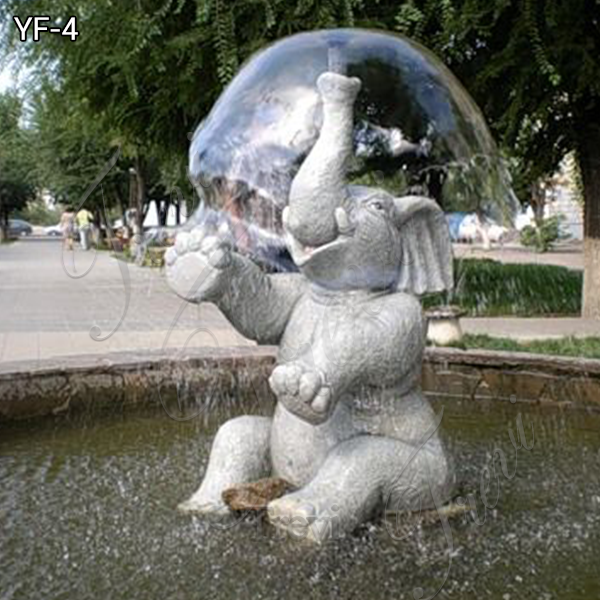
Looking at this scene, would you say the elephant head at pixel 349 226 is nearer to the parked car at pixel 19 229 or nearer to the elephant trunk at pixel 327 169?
the elephant trunk at pixel 327 169

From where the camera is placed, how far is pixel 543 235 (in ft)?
116

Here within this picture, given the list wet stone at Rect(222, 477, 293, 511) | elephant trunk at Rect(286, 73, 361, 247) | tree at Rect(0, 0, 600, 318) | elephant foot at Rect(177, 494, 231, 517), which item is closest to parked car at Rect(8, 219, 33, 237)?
tree at Rect(0, 0, 600, 318)

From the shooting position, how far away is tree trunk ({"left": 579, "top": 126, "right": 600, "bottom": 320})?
11.9 meters

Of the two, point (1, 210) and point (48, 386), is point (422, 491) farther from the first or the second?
point (1, 210)

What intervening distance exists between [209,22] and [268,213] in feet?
19.1

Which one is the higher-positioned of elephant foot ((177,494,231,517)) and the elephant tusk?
the elephant tusk

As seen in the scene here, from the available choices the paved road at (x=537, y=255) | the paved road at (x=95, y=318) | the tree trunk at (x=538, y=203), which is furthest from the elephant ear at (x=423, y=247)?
the tree trunk at (x=538, y=203)

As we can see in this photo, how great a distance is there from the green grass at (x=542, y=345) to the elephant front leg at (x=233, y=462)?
451cm

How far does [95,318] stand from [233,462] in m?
9.34

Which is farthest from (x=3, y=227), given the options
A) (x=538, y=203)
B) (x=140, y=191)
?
(x=538, y=203)

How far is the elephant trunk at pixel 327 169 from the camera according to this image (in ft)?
11.8

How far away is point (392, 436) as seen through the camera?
4.10m

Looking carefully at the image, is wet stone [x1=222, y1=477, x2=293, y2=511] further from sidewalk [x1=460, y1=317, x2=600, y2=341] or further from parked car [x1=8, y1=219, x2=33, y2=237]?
parked car [x1=8, y1=219, x2=33, y2=237]

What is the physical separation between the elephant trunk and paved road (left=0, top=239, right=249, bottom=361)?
6.20 m
